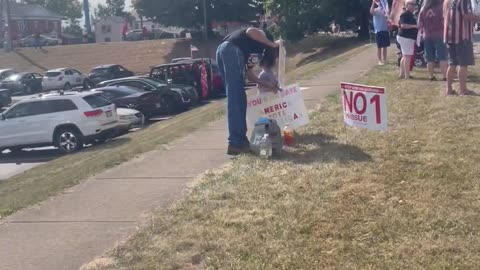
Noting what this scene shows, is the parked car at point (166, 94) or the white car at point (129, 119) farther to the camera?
the parked car at point (166, 94)

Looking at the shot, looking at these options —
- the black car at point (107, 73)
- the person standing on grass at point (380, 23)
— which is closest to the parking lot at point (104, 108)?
the person standing on grass at point (380, 23)

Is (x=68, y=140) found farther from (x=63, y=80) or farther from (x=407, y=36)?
(x=63, y=80)

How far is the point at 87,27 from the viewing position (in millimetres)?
100062

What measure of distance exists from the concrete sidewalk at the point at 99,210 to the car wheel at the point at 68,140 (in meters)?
10.4

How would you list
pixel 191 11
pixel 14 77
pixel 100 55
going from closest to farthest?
pixel 14 77 → pixel 191 11 → pixel 100 55

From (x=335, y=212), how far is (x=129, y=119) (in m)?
17.6

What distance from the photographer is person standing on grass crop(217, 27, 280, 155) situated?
30.0 feet

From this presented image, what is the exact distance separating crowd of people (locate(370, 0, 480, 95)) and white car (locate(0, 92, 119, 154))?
759 cm

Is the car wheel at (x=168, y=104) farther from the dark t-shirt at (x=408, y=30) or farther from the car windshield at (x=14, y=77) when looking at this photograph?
the car windshield at (x=14, y=77)

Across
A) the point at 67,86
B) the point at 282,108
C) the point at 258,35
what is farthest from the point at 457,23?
the point at 67,86

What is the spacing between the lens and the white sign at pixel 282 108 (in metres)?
9.60

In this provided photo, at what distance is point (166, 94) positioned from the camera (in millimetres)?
28047

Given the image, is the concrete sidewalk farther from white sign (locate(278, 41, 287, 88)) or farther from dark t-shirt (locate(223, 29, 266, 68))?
dark t-shirt (locate(223, 29, 266, 68))

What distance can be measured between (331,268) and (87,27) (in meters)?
97.6
